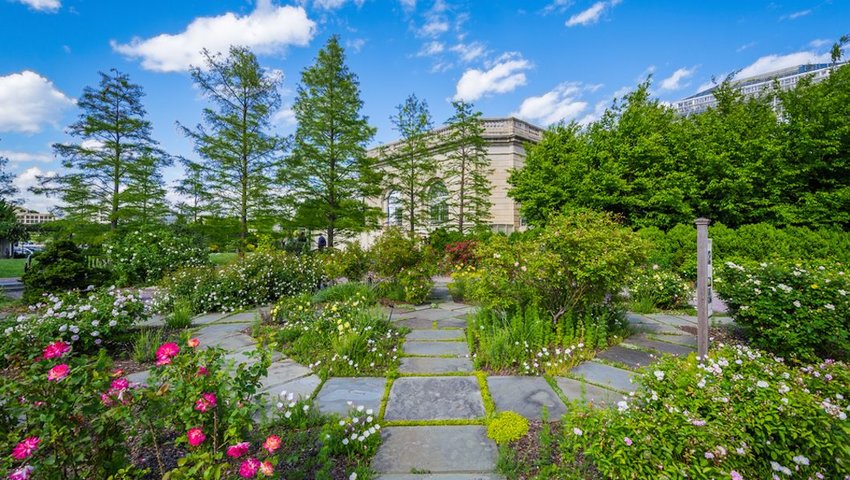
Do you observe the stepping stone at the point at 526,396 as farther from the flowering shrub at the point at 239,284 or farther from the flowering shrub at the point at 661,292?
the flowering shrub at the point at 239,284

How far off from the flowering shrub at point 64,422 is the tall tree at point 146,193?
36.3 ft

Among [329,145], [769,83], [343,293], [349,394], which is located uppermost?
[769,83]

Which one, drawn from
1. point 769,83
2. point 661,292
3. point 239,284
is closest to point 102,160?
point 239,284

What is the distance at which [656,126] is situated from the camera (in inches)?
418

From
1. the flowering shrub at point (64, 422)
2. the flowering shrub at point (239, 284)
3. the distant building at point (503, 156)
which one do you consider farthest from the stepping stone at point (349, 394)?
the distant building at point (503, 156)

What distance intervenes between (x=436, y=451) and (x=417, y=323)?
9.45 feet

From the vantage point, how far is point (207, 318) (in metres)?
5.06

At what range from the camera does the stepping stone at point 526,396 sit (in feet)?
7.63

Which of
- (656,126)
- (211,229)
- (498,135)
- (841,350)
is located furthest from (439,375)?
(498,135)

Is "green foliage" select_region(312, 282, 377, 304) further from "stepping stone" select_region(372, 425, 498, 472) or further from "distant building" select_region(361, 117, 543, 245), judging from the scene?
"distant building" select_region(361, 117, 543, 245)

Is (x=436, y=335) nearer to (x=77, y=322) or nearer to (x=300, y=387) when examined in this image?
(x=300, y=387)

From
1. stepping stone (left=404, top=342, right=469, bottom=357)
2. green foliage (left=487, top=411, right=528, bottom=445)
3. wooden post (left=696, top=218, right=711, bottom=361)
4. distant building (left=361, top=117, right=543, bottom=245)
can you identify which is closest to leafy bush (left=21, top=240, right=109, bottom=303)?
stepping stone (left=404, top=342, right=469, bottom=357)

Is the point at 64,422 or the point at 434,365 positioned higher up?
the point at 64,422

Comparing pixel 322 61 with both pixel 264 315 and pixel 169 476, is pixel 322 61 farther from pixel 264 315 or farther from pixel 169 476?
pixel 169 476
